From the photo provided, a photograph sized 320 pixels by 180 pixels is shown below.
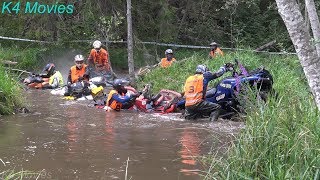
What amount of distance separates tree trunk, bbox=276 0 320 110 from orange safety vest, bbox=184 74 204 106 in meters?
Result: 4.63

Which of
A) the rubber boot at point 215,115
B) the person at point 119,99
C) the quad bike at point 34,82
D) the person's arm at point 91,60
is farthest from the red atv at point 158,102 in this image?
the quad bike at point 34,82

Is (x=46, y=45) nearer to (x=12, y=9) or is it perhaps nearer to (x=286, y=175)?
(x=12, y=9)

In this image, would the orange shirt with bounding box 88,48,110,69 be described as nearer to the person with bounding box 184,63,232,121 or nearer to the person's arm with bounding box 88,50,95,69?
the person's arm with bounding box 88,50,95,69

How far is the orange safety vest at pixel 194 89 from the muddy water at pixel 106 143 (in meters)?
0.44

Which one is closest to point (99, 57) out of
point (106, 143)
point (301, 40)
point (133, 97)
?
point (133, 97)

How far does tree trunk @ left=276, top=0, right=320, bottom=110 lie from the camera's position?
206 inches

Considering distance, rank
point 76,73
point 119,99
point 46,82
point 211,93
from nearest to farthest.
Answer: point 211,93 → point 119,99 → point 76,73 → point 46,82

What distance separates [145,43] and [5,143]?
12.0 meters

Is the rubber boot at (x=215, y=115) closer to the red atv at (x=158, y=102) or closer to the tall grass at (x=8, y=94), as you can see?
the red atv at (x=158, y=102)

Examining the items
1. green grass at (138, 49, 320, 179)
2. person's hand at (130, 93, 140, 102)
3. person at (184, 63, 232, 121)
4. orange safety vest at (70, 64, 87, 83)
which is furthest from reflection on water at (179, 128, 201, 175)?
orange safety vest at (70, 64, 87, 83)

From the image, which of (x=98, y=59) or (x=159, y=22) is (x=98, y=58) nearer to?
(x=98, y=59)

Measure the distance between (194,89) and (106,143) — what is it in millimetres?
2823

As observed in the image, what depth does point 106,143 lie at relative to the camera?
25.1 feet

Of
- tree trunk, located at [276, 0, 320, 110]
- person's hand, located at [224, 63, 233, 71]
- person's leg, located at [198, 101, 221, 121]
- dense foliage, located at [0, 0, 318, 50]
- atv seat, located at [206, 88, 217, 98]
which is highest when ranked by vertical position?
dense foliage, located at [0, 0, 318, 50]
